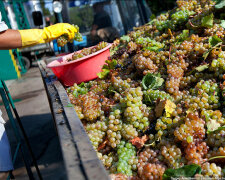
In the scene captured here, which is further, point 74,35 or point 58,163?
point 58,163

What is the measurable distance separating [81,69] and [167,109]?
1089mm

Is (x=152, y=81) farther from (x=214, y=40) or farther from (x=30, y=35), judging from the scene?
(x=30, y=35)

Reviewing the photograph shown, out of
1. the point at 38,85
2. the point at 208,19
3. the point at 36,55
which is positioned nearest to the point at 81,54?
the point at 208,19

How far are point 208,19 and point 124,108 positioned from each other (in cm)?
108

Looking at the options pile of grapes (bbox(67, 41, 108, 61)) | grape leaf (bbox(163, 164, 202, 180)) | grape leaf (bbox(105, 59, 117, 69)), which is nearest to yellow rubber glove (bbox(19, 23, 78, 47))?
pile of grapes (bbox(67, 41, 108, 61))

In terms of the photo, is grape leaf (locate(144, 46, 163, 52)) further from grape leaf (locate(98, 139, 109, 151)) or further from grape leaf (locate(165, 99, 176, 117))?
grape leaf (locate(98, 139, 109, 151))

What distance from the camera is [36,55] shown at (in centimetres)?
1155

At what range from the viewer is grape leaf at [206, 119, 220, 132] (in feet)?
3.81

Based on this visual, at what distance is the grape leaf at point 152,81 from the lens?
1.57 metres

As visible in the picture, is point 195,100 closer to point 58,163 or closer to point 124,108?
point 124,108

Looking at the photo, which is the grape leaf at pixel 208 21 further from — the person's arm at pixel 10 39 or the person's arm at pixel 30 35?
the person's arm at pixel 10 39

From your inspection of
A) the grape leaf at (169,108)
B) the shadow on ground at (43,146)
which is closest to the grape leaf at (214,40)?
the grape leaf at (169,108)

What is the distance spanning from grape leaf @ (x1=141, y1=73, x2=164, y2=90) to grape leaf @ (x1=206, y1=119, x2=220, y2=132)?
0.47 metres

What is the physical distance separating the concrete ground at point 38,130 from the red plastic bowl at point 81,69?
96cm
